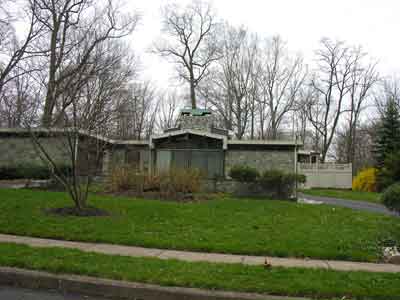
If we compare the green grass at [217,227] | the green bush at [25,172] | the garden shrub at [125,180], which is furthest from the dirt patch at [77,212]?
the green bush at [25,172]

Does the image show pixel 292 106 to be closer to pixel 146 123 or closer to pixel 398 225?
pixel 146 123

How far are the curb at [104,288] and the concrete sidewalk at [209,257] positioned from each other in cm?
139

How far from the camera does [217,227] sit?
28.0ft

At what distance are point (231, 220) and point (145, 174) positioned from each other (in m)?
6.49

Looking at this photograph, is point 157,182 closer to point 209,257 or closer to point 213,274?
point 209,257

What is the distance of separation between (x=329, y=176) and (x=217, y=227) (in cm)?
2272

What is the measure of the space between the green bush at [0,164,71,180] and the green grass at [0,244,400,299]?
518 inches

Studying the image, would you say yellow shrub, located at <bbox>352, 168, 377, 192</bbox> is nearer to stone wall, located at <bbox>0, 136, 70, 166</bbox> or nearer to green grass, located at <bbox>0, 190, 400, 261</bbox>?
green grass, located at <bbox>0, 190, 400, 261</bbox>

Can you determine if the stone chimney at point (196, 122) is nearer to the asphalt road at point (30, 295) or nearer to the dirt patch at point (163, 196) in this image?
the dirt patch at point (163, 196)

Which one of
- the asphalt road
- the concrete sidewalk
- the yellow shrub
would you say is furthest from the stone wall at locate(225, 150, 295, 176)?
the asphalt road

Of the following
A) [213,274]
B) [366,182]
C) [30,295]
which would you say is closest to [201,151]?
[366,182]

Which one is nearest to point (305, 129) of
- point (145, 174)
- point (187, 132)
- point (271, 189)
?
point (187, 132)

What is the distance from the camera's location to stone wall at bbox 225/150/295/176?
20500 millimetres

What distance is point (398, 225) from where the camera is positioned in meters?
9.13
